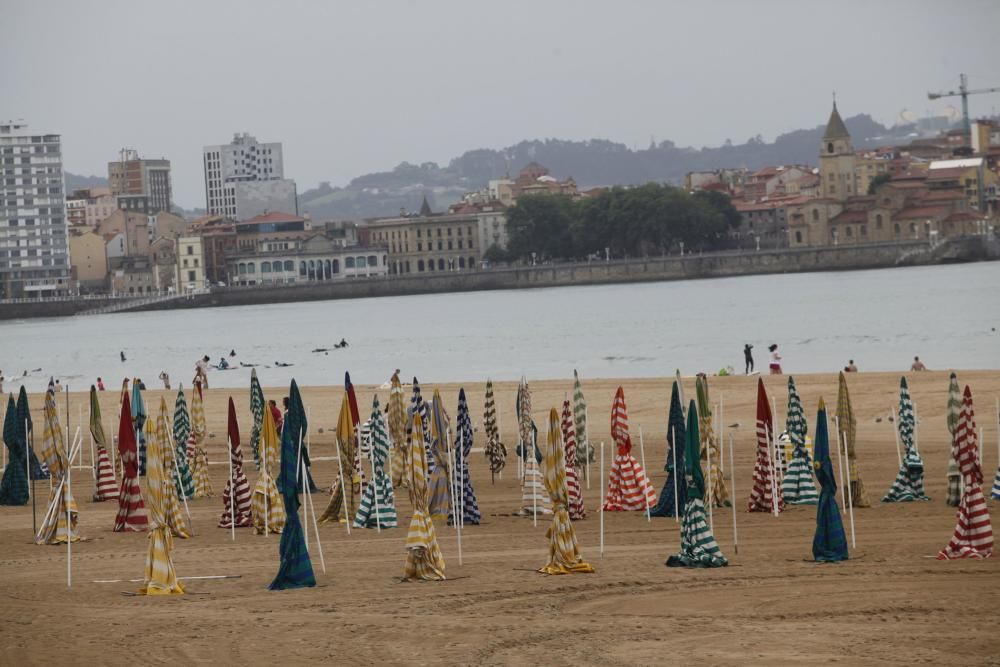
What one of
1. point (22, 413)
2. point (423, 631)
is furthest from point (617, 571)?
point (22, 413)

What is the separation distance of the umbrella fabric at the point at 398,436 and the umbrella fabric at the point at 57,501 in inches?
165

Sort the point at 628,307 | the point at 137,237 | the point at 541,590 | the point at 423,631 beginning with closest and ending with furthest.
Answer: the point at 423,631 → the point at 541,590 → the point at 628,307 → the point at 137,237

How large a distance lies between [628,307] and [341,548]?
90.6 meters

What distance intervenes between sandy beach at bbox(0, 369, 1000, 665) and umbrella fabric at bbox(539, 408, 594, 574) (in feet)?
0.63

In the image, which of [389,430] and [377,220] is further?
[377,220]

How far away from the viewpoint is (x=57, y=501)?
18031mm

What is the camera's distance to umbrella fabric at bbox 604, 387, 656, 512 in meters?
19.3

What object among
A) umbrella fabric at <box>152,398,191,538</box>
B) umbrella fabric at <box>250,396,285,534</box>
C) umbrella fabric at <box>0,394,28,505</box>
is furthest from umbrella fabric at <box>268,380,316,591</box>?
umbrella fabric at <box>0,394,28,505</box>

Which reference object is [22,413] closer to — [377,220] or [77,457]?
[77,457]

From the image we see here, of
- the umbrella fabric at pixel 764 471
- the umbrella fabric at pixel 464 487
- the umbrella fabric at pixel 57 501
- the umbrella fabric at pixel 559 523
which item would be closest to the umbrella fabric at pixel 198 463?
the umbrella fabric at pixel 57 501

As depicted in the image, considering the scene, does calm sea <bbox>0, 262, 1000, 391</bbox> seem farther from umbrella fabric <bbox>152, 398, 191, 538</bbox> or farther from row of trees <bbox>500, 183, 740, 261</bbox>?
umbrella fabric <bbox>152, 398, 191, 538</bbox>

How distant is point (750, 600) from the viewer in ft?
44.3

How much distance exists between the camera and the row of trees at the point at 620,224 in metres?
153

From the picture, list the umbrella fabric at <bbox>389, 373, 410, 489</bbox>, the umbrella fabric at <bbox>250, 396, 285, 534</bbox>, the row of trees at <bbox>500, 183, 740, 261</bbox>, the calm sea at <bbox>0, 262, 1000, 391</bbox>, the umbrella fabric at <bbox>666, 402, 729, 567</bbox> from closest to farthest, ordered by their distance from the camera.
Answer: the umbrella fabric at <bbox>666, 402, 729, 567</bbox>
the umbrella fabric at <bbox>250, 396, 285, 534</bbox>
the umbrella fabric at <bbox>389, 373, 410, 489</bbox>
the calm sea at <bbox>0, 262, 1000, 391</bbox>
the row of trees at <bbox>500, 183, 740, 261</bbox>
